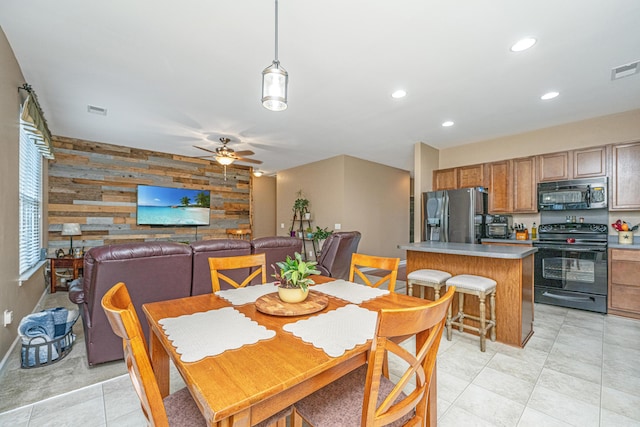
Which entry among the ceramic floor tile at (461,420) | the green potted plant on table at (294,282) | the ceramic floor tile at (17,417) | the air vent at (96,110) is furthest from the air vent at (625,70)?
the air vent at (96,110)

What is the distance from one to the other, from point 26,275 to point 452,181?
6184 millimetres

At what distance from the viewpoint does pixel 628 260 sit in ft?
11.0

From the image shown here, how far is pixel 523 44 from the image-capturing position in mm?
2305

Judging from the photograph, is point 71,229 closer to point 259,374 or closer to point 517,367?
point 259,374

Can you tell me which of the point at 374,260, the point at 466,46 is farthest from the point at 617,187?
the point at 374,260

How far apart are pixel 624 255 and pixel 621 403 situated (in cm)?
241

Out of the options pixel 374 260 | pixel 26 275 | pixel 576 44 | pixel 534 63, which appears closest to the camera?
pixel 374 260

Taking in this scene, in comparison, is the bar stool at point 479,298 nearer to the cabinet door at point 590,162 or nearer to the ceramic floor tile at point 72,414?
the cabinet door at point 590,162

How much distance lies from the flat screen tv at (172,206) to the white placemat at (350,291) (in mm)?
5330

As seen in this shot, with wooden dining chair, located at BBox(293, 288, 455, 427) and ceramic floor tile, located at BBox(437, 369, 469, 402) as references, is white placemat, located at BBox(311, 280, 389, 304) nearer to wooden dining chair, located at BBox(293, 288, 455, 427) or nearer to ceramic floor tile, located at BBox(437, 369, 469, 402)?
wooden dining chair, located at BBox(293, 288, 455, 427)

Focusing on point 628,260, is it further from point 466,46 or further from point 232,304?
point 232,304

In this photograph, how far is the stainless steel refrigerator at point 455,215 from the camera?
4.49 m

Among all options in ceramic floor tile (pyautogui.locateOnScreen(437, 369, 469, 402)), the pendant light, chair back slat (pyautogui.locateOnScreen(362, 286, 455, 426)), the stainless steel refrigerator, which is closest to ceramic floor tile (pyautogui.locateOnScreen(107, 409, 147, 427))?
chair back slat (pyautogui.locateOnScreen(362, 286, 455, 426))

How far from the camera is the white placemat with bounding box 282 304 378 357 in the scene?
1.05 meters
